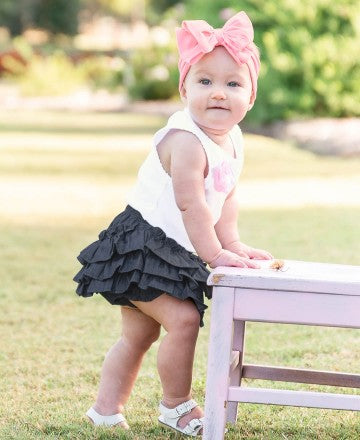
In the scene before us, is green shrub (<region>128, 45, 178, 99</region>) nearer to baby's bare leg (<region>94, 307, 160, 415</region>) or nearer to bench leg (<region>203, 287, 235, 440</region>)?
baby's bare leg (<region>94, 307, 160, 415</region>)

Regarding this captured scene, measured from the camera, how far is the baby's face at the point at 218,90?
3303mm

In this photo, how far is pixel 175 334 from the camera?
3.29 metres

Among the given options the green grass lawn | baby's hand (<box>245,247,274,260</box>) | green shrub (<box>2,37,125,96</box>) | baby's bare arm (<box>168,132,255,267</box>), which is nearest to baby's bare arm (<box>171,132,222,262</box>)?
baby's bare arm (<box>168,132,255,267</box>)

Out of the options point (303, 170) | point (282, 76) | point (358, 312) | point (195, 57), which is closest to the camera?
point (358, 312)

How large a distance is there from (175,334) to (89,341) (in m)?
1.54

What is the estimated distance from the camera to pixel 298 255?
6.79 m

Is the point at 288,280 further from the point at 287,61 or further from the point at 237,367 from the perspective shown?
the point at 287,61

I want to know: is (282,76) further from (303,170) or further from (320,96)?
(303,170)

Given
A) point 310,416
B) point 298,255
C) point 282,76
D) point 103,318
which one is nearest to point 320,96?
point 282,76

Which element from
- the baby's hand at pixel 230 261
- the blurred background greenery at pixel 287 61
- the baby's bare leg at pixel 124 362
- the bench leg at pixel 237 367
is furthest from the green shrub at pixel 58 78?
the baby's hand at pixel 230 261

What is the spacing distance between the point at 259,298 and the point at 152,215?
53 cm

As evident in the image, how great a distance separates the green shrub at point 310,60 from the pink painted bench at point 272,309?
43.4ft

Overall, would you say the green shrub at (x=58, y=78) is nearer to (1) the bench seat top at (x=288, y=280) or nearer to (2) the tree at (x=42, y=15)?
(1) the bench seat top at (x=288, y=280)

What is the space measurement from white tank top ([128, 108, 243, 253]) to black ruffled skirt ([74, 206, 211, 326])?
3 centimetres
